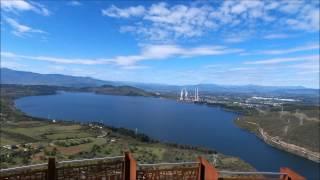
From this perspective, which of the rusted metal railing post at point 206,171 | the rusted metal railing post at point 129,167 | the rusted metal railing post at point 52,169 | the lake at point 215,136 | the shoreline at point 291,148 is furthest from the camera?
the shoreline at point 291,148

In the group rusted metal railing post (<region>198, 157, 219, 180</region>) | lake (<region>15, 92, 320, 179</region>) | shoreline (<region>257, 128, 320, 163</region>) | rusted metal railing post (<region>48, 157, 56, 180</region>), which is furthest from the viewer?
shoreline (<region>257, 128, 320, 163</region>)

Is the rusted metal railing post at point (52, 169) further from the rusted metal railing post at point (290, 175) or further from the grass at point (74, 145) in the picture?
the grass at point (74, 145)

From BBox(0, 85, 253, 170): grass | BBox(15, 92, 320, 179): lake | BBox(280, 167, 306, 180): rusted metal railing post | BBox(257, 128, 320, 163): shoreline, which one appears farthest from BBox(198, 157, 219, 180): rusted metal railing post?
BBox(257, 128, 320, 163): shoreline

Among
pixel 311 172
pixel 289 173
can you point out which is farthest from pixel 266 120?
pixel 289 173

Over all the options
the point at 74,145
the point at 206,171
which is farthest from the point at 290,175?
the point at 74,145

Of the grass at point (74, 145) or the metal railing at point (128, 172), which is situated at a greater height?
the metal railing at point (128, 172)

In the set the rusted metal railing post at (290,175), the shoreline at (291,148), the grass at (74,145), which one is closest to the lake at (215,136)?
the shoreline at (291,148)

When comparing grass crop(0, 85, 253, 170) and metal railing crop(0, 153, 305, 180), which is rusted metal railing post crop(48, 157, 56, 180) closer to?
metal railing crop(0, 153, 305, 180)

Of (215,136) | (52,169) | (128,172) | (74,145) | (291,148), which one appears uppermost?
(52,169)

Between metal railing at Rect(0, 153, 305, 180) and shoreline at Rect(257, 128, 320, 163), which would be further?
shoreline at Rect(257, 128, 320, 163)

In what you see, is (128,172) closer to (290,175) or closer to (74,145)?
(290,175)

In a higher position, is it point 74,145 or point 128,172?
point 128,172

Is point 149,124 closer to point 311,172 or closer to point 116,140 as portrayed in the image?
point 116,140
